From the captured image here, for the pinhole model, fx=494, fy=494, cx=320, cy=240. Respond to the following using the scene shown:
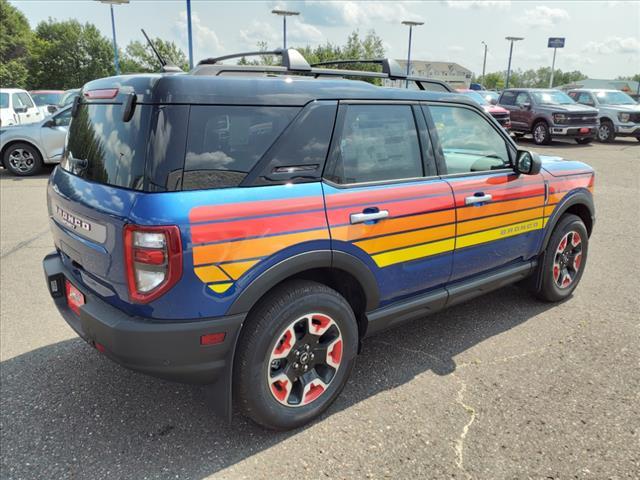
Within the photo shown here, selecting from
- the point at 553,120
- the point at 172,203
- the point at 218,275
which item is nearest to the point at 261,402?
the point at 218,275

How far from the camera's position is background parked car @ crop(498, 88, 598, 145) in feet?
52.2

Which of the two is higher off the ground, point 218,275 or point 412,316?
point 218,275

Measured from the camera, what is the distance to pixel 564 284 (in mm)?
4285

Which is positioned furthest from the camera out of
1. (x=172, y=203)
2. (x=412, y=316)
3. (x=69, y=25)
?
(x=69, y=25)

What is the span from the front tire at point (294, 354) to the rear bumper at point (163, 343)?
5.5 inches

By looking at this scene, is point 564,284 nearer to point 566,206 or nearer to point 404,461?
point 566,206

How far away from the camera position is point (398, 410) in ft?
9.27

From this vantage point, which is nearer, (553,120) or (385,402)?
(385,402)

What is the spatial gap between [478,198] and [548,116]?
14844 mm

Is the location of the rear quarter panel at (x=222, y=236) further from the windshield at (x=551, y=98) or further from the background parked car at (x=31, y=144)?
the windshield at (x=551, y=98)

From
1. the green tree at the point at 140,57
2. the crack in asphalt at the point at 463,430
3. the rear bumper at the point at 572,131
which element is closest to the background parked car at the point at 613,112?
the rear bumper at the point at 572,131

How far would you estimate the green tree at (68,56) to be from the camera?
180ft

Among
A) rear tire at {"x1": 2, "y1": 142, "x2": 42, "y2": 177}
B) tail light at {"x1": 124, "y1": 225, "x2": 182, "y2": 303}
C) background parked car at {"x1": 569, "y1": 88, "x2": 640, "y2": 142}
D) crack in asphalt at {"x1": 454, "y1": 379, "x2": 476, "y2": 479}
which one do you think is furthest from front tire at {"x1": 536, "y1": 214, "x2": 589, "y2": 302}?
background parked car at {"x1": 569, "y1": 88, "x2": 640, "y2": 142}

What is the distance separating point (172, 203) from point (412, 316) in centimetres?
170
